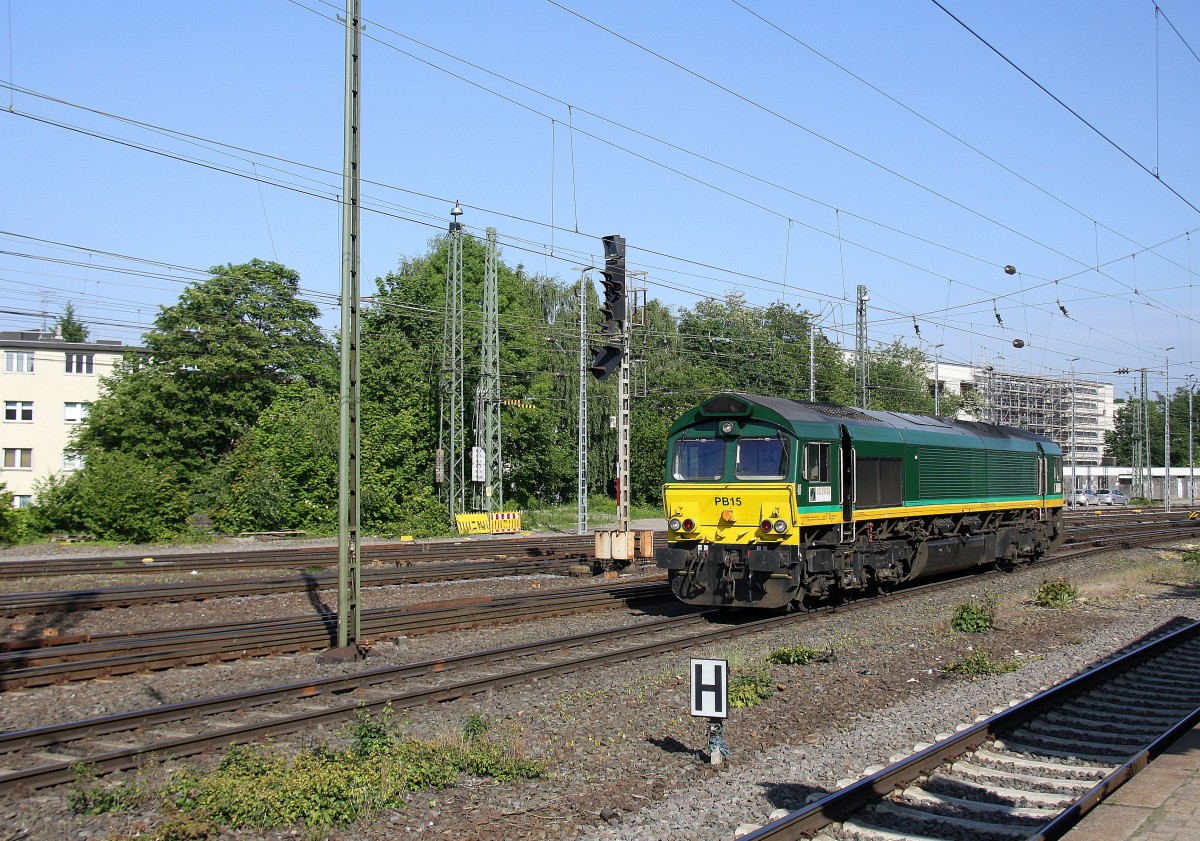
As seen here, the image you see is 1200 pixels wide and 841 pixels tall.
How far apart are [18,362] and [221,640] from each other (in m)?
49.6

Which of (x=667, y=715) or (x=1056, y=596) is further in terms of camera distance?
(x=1056, y=596)

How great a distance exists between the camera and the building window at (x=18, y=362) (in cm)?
5422

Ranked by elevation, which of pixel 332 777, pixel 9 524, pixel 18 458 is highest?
pixel 18 458

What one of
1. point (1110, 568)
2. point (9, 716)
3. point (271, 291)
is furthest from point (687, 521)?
point (271, 291)

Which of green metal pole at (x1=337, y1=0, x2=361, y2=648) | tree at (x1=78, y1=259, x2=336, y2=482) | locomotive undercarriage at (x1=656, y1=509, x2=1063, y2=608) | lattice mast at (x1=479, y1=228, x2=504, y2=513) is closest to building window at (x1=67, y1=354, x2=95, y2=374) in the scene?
tree at (x1=78, y1=259, x2=336, y2=482)

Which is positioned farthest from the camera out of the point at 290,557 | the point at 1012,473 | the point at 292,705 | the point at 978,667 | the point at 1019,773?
the point at 290,557

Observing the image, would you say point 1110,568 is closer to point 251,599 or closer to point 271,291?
point 251,599

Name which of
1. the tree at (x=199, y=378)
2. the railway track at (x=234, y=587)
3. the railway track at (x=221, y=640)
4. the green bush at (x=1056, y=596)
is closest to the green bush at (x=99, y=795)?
the railway track at (x=221, y=640)

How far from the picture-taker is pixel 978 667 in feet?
40.5

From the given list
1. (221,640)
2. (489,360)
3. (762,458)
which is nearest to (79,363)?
(489,360)

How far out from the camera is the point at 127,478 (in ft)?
116

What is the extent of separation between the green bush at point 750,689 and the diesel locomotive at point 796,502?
4.10m

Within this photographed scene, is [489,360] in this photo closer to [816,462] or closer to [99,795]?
[816,462]

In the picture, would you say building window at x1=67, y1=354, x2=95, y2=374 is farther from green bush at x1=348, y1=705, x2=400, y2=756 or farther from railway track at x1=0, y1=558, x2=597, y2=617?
green bush at x1=348, y1=705, x2=400, y2=756
